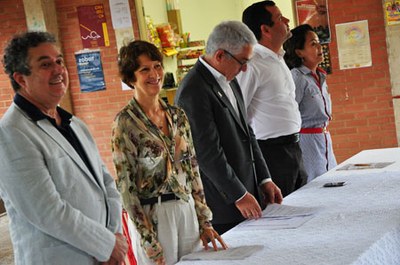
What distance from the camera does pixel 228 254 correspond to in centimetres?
242

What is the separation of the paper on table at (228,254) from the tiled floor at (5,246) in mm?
3686

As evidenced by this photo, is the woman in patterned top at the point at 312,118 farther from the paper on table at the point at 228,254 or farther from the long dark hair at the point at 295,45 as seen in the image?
the paper on table at the point at 228,254

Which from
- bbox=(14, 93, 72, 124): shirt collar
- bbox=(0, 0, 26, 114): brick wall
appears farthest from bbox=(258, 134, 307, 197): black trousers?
bbox=(0, 0, 26, 114): brick wall

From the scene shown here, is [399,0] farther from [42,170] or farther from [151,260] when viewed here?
[42,170]

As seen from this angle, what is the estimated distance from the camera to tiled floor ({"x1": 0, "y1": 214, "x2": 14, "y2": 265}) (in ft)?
19.3

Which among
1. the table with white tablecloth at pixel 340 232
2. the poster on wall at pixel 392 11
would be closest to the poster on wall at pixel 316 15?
the poster on wall at pixel 392 11

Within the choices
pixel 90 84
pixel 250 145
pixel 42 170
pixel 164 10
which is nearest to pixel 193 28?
pixel 164 10

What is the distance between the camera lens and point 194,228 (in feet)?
8.99

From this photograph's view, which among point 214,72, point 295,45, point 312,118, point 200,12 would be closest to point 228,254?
point 214,72

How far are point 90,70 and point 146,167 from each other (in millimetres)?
5325

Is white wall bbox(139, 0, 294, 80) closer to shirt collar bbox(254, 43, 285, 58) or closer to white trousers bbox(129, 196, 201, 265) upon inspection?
shirt collar bbox(254, 43, 285, 58)

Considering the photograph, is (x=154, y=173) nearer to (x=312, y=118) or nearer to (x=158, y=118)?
(x=158, y=118)

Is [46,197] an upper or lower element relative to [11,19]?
lower

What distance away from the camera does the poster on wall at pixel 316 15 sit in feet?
22.6
